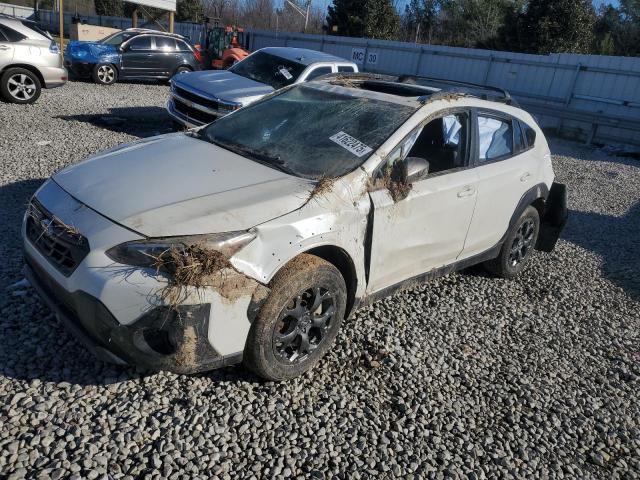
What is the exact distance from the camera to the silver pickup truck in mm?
8680

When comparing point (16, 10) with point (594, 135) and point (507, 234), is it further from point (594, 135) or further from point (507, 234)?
point (507, 234)

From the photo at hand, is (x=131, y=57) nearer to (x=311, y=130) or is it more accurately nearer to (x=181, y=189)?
(x=311, y=130)

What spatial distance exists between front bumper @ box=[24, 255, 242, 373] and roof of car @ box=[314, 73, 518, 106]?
7.93ft

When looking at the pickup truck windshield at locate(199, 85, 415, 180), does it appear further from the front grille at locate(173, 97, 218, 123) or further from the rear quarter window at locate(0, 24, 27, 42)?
the rear quarter window at locate(0, 24, 27, 42)

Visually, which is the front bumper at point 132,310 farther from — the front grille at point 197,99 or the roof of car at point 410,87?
the front grille at point 197,99

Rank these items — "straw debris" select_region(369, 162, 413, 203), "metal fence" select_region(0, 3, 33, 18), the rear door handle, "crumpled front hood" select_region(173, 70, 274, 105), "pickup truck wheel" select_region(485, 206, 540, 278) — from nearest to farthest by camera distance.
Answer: "straw debris" select_region(369, 162, 413, 203), the rear door handle, "pickup truck wheel" select_region(485, 206, 540, 278), "crumpled front hood" select_region(173, 70, 274, 105), "metal fence" select_region(0, 3, 33, 18)

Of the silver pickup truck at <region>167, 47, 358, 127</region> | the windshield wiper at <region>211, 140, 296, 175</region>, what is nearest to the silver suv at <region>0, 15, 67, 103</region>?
the silver pickup truck at <region>167, 47, 358, 127</region>

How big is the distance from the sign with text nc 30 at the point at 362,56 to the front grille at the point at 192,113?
561 inches

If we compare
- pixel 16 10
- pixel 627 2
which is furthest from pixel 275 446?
pixel 16 10

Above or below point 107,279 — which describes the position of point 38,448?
below

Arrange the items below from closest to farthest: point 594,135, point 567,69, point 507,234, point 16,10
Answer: point 507,234, point 594,135, point 567,69, point 16,10

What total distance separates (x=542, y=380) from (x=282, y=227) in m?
2.22

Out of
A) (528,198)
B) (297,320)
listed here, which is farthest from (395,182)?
(528,198)

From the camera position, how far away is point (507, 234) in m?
4.96
